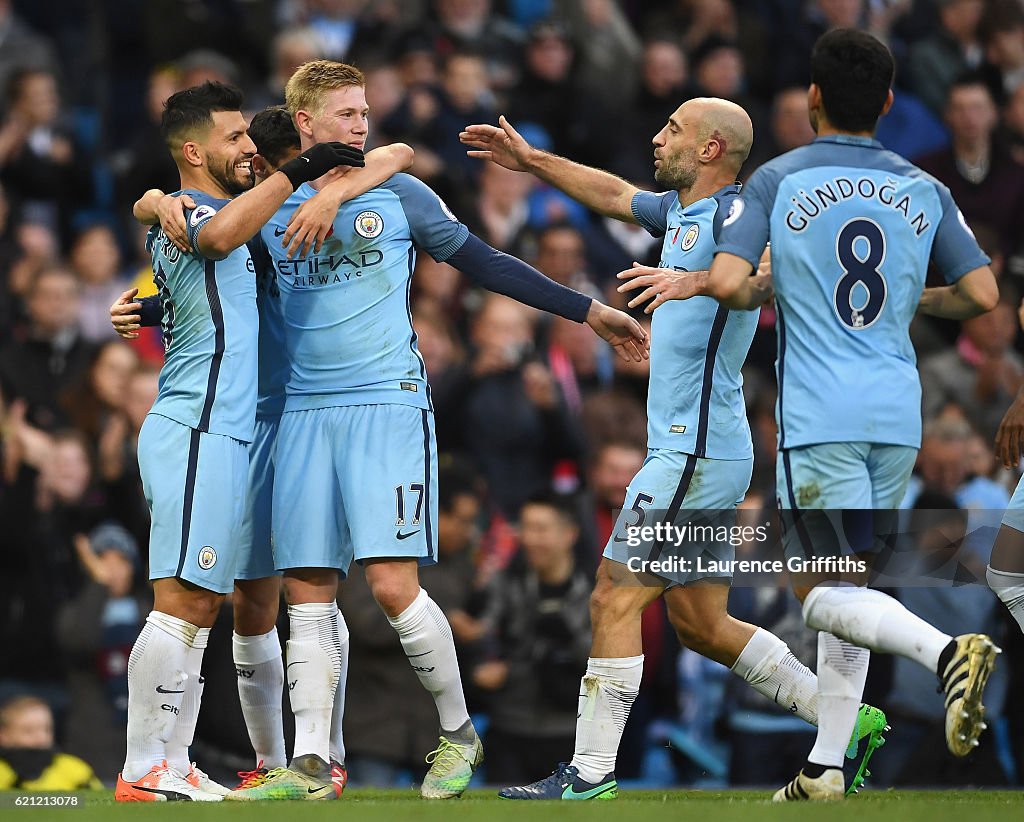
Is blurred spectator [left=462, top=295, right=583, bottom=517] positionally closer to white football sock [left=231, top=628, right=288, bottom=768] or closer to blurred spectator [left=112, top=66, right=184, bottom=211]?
blurred spectator [left=112, top=66, right=184, bottom=211]

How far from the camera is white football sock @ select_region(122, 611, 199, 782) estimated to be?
6.57 m

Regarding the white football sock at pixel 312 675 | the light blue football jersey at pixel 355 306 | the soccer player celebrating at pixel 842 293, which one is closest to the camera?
the soccer player celebrating at pixel 842 293

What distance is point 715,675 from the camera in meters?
10.0

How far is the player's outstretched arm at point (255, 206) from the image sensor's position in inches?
259

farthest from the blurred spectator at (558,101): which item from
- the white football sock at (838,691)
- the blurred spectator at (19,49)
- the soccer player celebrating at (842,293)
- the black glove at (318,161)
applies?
the white football sock at (838,691)

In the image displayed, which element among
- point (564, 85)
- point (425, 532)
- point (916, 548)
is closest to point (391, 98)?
point (564, 85)

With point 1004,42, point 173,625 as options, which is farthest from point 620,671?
point 1004,42

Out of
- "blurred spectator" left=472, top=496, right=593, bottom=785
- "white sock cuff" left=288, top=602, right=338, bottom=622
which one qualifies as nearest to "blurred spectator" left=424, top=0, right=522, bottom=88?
"blurred spectator" left=472, top=496, right=593, bottom=785

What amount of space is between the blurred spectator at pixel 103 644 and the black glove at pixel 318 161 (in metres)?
4.25

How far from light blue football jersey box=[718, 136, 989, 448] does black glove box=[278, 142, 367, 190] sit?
1.67 meters

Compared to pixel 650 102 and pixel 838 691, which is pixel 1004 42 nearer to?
pixel 650 102

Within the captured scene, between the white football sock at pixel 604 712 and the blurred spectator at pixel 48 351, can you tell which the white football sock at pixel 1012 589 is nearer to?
the white football sock at pixel 604 712

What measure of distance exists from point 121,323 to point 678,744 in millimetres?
4549

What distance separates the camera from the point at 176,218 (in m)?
6.71
